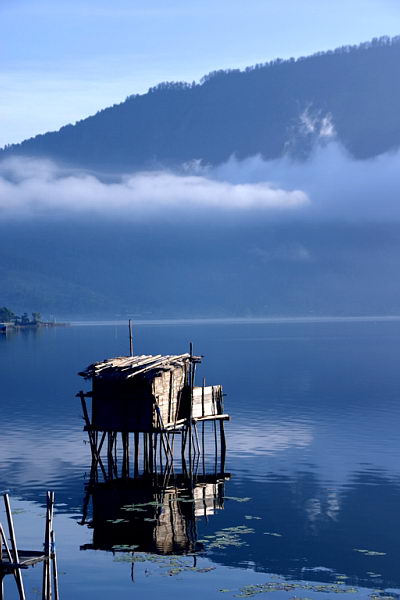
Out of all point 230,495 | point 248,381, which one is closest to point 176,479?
point 230,495

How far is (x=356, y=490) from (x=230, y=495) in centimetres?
784

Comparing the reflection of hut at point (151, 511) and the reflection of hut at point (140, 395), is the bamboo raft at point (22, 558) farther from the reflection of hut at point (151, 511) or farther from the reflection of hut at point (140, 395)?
the reflection of hut at point (140, 395)

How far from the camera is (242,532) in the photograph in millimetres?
49281

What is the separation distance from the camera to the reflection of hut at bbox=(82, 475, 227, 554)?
155 feet

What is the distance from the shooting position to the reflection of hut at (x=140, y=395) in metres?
60.4

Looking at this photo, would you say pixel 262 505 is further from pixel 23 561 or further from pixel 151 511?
pixel 23 561

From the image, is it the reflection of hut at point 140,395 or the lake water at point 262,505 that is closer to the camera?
the lake water at point 262,505

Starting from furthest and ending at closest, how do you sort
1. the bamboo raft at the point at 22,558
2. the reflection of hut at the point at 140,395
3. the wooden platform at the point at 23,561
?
the reflection of hut at the point at 140,395
the wooden platform at the point at 23,561
the bamboo raft at the point at 22,558

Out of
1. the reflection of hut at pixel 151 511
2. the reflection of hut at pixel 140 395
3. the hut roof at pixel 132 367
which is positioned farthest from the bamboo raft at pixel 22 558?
the hut roof at pixel 132 367

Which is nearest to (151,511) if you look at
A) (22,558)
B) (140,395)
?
(140,395)

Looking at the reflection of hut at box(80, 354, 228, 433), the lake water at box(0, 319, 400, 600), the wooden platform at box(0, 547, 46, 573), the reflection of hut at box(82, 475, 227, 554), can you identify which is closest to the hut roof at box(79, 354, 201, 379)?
the reflection of hut at box(80, 354, 228, 433)

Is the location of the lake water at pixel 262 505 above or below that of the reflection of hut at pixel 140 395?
below

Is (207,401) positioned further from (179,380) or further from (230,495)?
(230,495)

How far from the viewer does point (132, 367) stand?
61781mm
